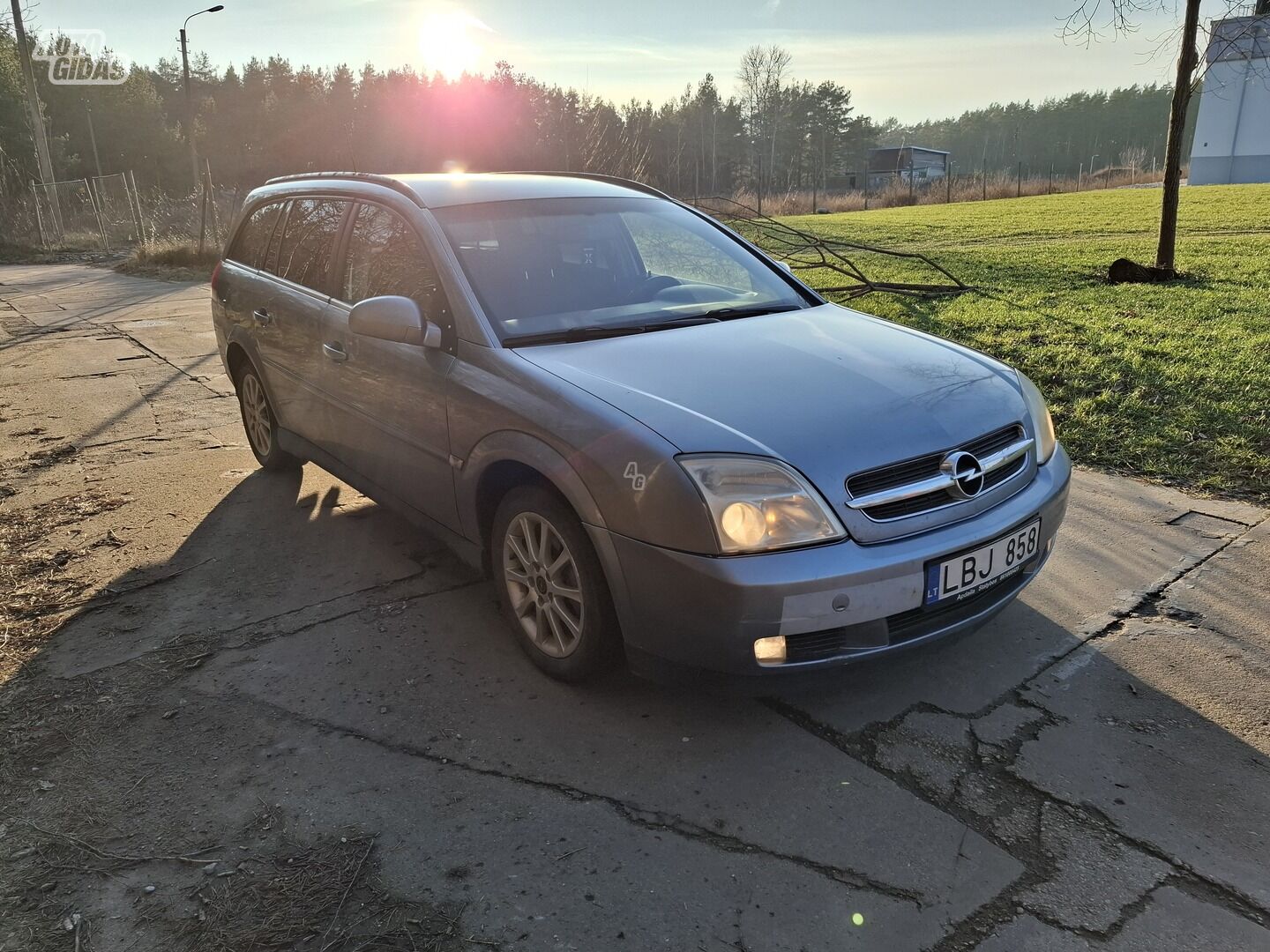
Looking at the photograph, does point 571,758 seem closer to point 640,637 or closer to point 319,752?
point 640,637

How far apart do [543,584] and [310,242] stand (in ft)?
8.27

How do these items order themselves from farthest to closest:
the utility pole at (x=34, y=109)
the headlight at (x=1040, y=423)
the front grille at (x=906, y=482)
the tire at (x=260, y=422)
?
the utility pole at (x=34, y=109)
the tire at (x=260, y=422)
the headlight at (x=1040, y=423)
the front grille at (x=906, y=482)

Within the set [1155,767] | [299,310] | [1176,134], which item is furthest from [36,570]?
[1176,134]

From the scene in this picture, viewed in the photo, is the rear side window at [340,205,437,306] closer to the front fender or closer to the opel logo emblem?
the front fender

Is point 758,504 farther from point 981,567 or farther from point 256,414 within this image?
point 256,414

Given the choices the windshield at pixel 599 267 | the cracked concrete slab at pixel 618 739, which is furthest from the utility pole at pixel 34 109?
the cracked concrete slab at pixel 618 739

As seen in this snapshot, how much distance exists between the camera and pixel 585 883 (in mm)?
2141

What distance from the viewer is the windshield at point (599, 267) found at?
3309mm

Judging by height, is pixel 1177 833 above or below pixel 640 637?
below

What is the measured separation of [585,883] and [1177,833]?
1528mm

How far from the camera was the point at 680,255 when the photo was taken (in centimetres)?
399

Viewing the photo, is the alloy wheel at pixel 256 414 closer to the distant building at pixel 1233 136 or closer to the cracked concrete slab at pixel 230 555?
the cracked concrete slab at pixel 230 555

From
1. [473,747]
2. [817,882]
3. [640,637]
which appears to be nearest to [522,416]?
[640,637]

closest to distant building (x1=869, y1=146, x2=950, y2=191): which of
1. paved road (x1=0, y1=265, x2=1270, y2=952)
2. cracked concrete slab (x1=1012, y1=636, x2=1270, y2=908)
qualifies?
paved road (x1=0, y1=265, x2=1270, y2=952)
